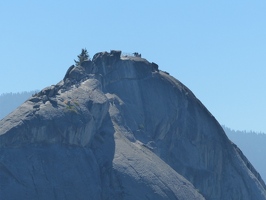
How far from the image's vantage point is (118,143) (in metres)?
119

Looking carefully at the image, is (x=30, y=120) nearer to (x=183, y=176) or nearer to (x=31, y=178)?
(x=31, y=178)

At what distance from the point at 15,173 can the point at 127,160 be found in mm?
13947

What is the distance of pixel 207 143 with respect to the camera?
136 metres

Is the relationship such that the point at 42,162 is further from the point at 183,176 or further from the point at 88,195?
the point at 183,176

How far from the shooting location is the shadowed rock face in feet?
366

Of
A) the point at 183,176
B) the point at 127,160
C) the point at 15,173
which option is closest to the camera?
the point at 15,173

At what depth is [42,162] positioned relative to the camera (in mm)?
112062

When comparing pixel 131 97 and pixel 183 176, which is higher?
pixel 131 97

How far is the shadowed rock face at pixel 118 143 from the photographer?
366ft

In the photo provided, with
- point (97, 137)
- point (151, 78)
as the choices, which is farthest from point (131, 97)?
point (97, 137)

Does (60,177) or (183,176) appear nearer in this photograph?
(60,177)

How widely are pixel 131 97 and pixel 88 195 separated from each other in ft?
71.9

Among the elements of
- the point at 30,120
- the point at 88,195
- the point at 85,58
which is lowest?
the point at 88,195

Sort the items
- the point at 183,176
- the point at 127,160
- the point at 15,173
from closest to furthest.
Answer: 1. the point at 15,173
2. the point at 127,160
3. the point at 183,176
